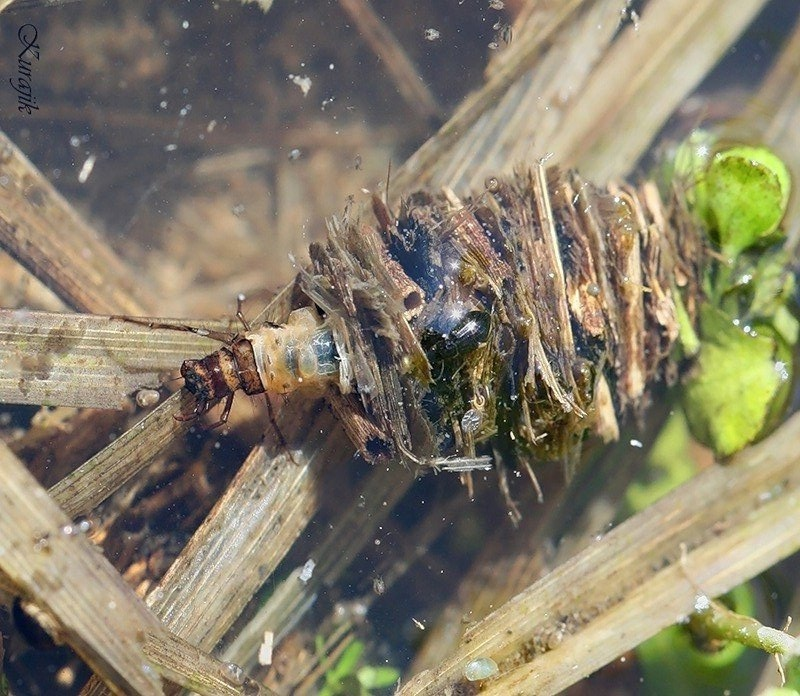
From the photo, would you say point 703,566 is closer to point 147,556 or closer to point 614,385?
point 614,385

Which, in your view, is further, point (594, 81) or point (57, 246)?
point (594, 81)

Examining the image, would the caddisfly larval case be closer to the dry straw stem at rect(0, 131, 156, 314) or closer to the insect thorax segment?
the insect thorax segment

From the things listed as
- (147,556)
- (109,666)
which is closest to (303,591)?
(147,556)

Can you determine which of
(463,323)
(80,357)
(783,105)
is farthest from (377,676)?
(783,105)
